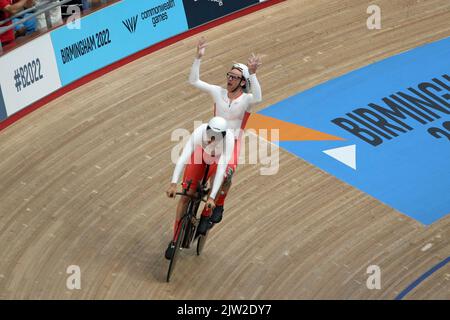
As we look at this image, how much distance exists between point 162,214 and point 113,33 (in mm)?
3387

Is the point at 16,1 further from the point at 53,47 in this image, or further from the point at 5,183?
the point at 5,183

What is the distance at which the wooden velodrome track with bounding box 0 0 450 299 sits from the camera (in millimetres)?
8930

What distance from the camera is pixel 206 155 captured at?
28.6 feet

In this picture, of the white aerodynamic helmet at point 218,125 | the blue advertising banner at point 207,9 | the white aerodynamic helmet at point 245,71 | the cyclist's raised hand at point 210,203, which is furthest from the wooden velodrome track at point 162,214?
the white aerodynamic helmet at point 245,71

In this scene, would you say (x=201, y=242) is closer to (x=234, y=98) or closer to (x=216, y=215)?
(x=216, y=215)

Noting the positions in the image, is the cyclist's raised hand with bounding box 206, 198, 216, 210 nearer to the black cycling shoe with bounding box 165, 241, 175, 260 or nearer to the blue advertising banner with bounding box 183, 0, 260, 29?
the black cycling shoe with bounding box 165, 241, 175, 260

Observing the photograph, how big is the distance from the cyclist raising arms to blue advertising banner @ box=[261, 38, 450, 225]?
231 centimetres

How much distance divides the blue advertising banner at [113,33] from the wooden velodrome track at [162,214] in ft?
0.78

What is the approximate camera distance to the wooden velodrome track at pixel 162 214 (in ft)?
29.3

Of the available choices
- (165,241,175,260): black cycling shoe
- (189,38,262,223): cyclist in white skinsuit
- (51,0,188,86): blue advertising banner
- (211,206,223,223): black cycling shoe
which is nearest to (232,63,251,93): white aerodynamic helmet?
(189,38,262,223): cyclist in white skinsuit

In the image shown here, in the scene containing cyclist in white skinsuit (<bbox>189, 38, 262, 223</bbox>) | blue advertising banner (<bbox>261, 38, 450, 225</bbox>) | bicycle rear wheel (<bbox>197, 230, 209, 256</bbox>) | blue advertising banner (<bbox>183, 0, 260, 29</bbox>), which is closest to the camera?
cyclist in white skinsuit (<bbox>189, 38, 262, 223</bbox>)

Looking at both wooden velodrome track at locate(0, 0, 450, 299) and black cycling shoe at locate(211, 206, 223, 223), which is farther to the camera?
black cycling shoe at locate(211, 206, 223, 223)

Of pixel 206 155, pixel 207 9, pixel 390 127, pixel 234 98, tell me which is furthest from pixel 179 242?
pixel 207 9
